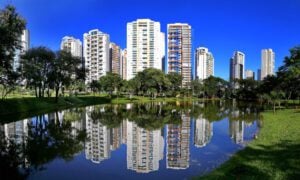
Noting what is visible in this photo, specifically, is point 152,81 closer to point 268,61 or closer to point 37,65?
point 37,65

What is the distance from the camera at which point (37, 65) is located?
60062mm

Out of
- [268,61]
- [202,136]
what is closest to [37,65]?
[202,136]

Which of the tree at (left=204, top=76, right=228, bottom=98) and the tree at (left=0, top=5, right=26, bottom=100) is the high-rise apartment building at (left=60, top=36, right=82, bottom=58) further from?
the tree at (left=0, top=5, right=26, bottom=100)

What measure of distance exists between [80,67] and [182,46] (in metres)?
91.0

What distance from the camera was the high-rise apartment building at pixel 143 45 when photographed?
161 m

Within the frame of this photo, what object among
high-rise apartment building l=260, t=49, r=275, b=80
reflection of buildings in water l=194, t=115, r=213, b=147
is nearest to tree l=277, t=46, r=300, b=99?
reflection of buildings in water l=194, t=115, r=213, b=147

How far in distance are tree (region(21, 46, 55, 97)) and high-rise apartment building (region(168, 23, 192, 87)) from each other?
94.8 m

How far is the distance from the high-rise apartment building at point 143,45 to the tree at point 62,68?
306ft

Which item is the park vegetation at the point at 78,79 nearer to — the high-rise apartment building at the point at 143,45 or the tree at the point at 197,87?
the tree at the point at 197,87

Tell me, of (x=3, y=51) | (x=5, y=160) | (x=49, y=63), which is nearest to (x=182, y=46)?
(x=49, y=63)

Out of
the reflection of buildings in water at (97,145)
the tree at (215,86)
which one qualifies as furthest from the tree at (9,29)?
the tree at (215,86)

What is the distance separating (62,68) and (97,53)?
111525 millimetres

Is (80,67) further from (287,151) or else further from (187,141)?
(287,151)

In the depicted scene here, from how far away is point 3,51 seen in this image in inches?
1006
